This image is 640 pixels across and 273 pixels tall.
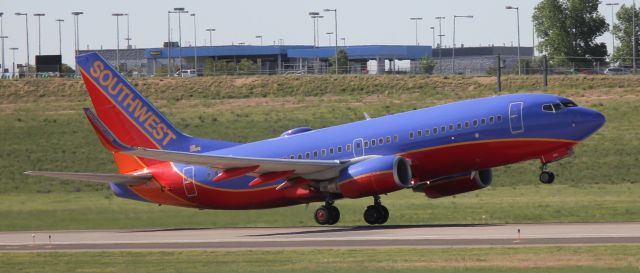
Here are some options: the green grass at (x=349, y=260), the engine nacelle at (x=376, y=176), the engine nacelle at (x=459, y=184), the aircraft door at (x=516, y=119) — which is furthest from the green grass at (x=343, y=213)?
the green grass at (x=349, y=260)

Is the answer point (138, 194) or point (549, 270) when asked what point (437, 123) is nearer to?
point (138, 194)

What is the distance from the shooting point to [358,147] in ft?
155

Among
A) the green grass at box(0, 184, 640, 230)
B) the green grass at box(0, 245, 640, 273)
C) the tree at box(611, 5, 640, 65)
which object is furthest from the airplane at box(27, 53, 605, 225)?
the tree at box(611, 5, 640, 65)

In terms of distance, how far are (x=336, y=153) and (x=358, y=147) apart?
93 centimetres

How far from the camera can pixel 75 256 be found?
38.2 metres

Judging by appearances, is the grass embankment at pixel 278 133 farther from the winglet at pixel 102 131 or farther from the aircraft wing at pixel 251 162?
the aircraft wing at pixel 251 162

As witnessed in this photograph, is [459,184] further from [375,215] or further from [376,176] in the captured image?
[376,176]

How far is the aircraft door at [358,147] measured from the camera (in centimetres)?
4725

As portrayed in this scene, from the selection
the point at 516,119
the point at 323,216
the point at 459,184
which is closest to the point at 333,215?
the point at 323,216

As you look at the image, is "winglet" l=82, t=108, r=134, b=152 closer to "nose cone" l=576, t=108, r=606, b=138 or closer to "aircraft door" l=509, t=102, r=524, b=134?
"aircraft door" l=509, t=102, r=524, b=134

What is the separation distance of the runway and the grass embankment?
340 centimetres

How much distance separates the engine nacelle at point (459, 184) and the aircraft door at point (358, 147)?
2739 mm

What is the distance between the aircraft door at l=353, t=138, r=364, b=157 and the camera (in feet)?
155

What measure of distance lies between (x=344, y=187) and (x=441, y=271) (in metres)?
15.3
